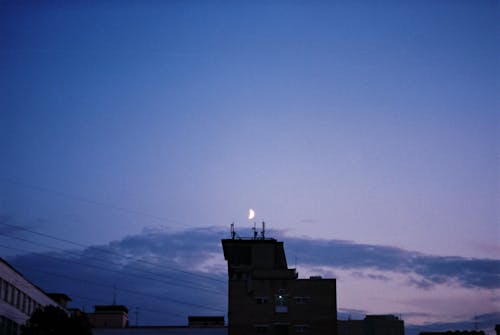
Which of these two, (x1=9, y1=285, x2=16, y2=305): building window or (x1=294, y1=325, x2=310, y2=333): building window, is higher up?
(x1=9, y1=285, x2=16, y2=305): building window

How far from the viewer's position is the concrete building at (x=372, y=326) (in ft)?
431

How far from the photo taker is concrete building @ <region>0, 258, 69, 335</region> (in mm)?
70875

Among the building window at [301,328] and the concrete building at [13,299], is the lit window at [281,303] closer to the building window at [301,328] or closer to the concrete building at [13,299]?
the building window at [301,328]

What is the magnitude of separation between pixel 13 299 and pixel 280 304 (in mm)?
41321

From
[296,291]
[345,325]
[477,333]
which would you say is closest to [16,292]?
[296,291]

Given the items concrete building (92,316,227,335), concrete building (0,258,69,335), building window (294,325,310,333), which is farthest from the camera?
concrete building (92,316,227,335)

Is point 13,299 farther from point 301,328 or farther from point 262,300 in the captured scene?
point 301,328

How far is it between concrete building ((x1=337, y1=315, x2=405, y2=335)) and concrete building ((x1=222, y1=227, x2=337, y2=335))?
29.8 meters

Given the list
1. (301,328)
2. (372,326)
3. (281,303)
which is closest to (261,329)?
(281,303)

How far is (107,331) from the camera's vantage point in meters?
114

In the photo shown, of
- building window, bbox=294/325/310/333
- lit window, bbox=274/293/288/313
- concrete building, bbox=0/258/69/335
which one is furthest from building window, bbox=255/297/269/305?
concrete building, bbox=0/258/69/335

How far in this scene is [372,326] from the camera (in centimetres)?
13212

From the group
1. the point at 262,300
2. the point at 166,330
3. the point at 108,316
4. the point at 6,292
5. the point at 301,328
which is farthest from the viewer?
the point at 108,316

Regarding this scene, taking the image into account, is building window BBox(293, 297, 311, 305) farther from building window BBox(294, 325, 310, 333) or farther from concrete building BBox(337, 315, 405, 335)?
concrete building BBox(337, 315, 405, 335)
